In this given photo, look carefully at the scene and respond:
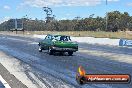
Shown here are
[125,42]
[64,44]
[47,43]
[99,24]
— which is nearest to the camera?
[64,44]

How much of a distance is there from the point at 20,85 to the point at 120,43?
3467 centimetres

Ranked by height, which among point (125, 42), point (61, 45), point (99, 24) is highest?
point (99, 24)

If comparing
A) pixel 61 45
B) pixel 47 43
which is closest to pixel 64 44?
pixel 61 45

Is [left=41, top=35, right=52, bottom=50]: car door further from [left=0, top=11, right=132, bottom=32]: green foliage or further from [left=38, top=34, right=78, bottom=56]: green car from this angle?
[left=0, top=11, right=132, bottom=32]: green foliage

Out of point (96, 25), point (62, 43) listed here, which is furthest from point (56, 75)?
point (96, 25)

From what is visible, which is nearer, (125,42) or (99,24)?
(125,42)

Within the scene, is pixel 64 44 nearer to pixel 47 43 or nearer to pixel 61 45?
pixel 61 45

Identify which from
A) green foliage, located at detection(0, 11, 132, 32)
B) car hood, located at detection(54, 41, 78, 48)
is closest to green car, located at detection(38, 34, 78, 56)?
car hood, located at detection(54, 41, 78, 48)

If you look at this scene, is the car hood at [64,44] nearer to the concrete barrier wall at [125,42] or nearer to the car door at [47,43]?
the car door at [47,43]

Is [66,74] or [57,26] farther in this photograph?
[57,26]

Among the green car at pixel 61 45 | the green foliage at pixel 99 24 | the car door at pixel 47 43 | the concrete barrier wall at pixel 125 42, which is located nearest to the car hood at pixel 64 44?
the green car at pixel 61 45

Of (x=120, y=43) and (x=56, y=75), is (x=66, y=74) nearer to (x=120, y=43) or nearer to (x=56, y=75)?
(x=56, y=75)

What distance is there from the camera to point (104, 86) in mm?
12258

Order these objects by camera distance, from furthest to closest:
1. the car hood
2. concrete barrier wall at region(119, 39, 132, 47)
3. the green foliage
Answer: the green foliage, concrete barrier wall at region(119, 39, 132, 47), the car hood
